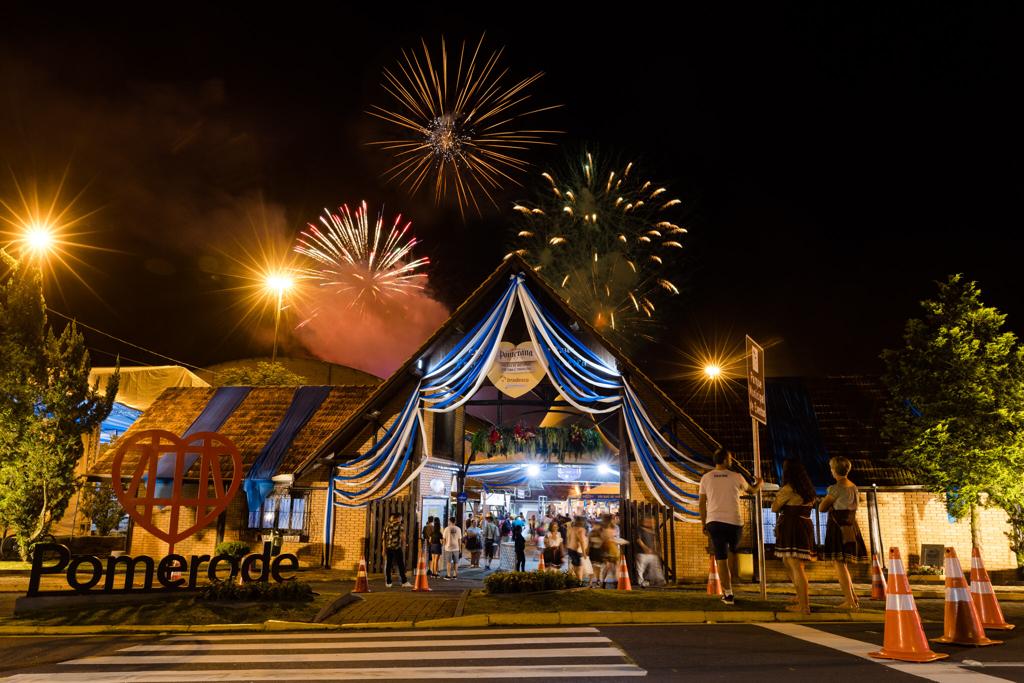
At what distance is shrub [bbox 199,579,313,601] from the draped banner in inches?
220

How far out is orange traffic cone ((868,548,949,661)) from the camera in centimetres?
636

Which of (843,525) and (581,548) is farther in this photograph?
(581,548)

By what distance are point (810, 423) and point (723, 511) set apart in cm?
1130

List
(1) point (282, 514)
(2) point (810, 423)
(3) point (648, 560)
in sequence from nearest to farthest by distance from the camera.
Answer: (3) point (648, 560), (2) point (810, 423), (1) point (282, 514)

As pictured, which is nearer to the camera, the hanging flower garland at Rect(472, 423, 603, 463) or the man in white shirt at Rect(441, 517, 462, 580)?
the man in white shirt at Rect(441, 517, 462, 580)

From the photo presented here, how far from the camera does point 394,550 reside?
1520 cm

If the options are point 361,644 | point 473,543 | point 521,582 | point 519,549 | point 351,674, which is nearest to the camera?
point 351,674

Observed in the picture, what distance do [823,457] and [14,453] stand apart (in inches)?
896

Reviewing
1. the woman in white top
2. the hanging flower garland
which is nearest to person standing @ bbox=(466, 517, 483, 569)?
the hanging flower garland

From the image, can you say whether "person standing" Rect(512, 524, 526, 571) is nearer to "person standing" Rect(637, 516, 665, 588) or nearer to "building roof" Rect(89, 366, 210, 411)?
"person standing" Rect(637, 516, 665, 588)

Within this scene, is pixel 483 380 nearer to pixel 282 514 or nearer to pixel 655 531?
pixel 655 531

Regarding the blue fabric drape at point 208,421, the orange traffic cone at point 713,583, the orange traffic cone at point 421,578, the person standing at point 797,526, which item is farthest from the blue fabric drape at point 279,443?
the person standing at point 797,526

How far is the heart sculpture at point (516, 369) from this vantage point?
54.1ft

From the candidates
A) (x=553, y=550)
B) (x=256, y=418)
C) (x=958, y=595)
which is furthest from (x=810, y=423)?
(x=256, y=418)
